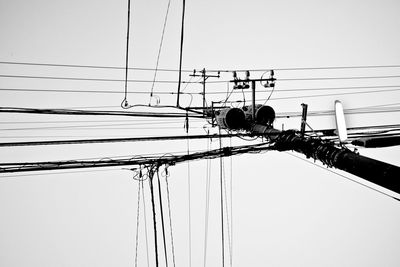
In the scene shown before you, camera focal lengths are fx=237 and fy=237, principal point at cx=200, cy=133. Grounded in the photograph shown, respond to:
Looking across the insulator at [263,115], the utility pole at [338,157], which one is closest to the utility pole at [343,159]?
the utility pole at [338,157]

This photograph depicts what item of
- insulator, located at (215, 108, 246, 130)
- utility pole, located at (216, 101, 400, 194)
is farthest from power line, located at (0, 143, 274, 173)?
insulator, located at (215, 108, 246, 130)

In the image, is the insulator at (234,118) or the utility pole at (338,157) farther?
the insulator at (234,118)

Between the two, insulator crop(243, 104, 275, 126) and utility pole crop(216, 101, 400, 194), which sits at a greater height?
insulator crop(243, 104, 275, 126)

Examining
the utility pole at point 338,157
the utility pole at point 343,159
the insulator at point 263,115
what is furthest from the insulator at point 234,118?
the utility pole at point 343,159

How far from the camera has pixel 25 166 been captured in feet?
12.1

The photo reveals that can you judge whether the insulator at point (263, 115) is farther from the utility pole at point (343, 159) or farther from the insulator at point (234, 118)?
the utility pole at point (343, 159)

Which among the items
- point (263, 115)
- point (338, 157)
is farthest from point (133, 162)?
point (263, 115)

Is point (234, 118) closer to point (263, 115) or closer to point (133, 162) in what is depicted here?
point (263, 115)

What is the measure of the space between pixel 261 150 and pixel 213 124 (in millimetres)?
4621

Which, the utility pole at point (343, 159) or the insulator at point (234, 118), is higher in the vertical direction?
the insulator at point (234, 118)

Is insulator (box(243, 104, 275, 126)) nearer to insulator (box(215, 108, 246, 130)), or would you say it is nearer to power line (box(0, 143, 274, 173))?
insulator (box(215, 108, 246, 130))

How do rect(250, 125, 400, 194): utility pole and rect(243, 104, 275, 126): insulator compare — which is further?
rect(243, 104, 275, 126): insulator

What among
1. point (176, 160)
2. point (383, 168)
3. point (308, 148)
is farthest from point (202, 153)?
point (383, 168)

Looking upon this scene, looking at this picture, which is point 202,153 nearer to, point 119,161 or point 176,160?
point 176,160
